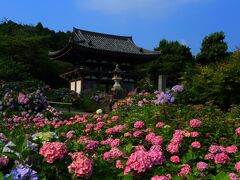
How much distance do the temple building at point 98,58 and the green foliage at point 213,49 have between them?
894 centimetres

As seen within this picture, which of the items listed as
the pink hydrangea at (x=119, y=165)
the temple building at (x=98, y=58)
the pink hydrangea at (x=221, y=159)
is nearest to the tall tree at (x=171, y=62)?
the temple building at (x=98, y=58)

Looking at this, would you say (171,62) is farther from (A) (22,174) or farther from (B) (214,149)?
(A) (22,174)

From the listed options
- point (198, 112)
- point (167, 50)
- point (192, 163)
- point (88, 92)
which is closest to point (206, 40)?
point (167, 50)

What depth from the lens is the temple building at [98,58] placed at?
107 feet

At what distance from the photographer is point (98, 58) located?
111 feet

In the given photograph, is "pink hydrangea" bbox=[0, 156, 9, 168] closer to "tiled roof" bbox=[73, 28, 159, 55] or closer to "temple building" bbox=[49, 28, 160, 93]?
"temple building" bbox=[49, 28, 160, 93]

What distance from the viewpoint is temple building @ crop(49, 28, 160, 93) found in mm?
32750

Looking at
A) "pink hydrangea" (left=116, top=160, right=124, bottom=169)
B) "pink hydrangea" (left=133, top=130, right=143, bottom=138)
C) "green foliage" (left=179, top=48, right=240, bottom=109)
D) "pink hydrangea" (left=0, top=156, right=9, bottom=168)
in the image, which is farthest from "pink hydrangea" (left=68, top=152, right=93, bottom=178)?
"green foliage" (left=179, top=48, right=240, bottom=109)

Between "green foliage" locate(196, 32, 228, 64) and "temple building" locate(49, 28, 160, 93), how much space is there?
8936 millimetres

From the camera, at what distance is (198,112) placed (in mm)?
7828

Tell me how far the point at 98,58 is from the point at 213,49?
1370cm

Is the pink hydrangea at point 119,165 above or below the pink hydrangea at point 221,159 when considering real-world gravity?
above

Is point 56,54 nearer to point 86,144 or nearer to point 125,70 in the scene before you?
point 125,70

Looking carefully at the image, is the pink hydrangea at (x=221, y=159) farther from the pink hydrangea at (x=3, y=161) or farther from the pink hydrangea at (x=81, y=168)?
the pink hydrangea at (x=3, y=161)
